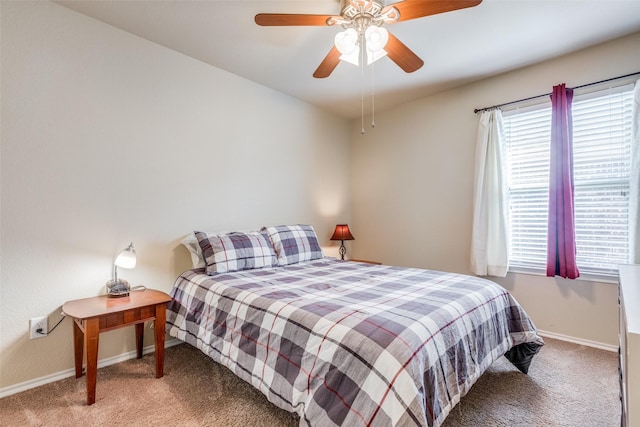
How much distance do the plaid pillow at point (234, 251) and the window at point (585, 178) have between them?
2.34 metres

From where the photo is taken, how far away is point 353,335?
126 centimetres

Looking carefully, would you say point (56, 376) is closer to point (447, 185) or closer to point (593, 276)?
point (447, 185)

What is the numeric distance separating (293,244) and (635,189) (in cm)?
268

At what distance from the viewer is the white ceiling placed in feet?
6.65

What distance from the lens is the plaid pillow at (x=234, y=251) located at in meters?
2.34

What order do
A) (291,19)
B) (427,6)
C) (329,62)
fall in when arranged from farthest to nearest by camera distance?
(329,62) → (291,19) → (427,6)

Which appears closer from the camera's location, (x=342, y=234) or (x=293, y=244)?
(x=293, y=244)

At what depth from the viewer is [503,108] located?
2945 mm

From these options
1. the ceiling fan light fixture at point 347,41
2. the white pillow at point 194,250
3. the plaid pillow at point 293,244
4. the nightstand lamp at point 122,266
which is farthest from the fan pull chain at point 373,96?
the nightstand lamp at point 122,266

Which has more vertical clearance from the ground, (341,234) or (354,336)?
(341,234)

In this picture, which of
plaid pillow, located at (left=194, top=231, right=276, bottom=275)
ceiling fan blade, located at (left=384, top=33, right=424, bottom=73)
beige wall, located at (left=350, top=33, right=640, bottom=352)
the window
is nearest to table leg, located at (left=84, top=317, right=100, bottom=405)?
plaid pillow, located at (left=194, top=231, right=276, bottom=275)

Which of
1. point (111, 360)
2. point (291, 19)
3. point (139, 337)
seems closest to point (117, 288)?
point (139, 337)

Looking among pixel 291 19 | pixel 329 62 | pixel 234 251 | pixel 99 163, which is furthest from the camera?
pixel 234 251

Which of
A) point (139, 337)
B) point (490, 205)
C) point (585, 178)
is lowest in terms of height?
point (139, 337)
